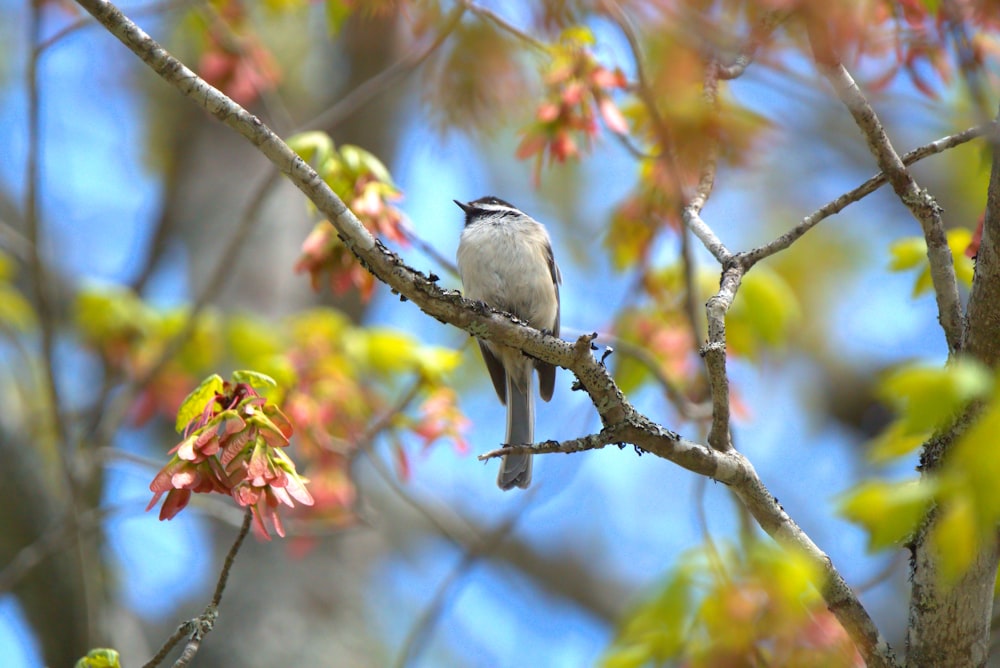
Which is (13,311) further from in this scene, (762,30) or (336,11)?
(762,30)

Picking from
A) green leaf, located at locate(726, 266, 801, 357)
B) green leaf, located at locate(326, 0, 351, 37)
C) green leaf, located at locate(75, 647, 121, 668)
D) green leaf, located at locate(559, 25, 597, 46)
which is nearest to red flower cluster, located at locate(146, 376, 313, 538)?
green leaf, located at locate(75, 647, 121, 668)

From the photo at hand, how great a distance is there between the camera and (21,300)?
564cm

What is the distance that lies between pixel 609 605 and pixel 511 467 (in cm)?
429

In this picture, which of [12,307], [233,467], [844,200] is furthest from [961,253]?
[12,307]

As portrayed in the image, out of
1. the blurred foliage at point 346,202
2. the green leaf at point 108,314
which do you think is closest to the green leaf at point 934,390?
the blurred foliage at point 346,202

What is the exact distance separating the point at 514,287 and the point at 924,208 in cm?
232

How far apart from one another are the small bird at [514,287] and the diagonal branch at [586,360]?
1824mm

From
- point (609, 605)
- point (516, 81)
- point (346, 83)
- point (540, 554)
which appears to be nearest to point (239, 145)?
point (346, 83)

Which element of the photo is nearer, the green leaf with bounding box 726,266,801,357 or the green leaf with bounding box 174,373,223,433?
the green leaf with bounding box 174,373,223,433

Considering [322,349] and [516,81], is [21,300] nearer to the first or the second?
[322,349]

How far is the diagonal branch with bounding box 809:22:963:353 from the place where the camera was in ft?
8.33

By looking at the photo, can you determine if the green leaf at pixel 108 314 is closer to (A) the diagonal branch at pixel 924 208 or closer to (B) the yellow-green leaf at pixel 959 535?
(A) the diagonal branch at pixel 924 208

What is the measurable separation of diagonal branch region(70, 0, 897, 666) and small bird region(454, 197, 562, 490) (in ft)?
5.99

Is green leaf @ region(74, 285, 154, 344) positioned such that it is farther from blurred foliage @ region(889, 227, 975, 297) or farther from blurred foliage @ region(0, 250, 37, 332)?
blurred foliage @ region(889, 227, 975, 297)
